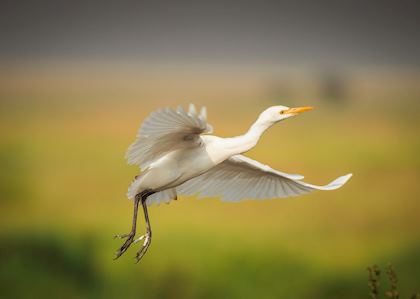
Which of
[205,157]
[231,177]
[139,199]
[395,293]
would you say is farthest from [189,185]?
[395,293]

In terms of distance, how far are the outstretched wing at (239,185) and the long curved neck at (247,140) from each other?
545mm

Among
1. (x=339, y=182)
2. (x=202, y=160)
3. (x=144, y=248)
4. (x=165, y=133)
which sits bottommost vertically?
(x=144, y=248)

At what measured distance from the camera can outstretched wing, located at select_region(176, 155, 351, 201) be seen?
3127 millimetres

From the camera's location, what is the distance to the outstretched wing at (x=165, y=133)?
230 cm

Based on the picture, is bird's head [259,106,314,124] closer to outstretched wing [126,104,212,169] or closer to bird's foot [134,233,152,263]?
outstretched wing [126,104,212,169]

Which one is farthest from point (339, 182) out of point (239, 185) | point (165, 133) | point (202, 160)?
point (165, 133)

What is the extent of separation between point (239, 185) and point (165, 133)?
804mm

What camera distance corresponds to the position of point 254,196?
10.5ft

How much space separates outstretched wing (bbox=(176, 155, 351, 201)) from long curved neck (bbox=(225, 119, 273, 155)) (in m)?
0.54

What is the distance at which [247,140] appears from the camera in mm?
2514

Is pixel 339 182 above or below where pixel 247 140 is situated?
below

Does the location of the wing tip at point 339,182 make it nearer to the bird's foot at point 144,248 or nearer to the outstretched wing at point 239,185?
the outstretched wing at point 239,185

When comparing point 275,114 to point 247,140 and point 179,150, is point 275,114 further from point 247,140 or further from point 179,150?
point 179,150

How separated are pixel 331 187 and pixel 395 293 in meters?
0.91
